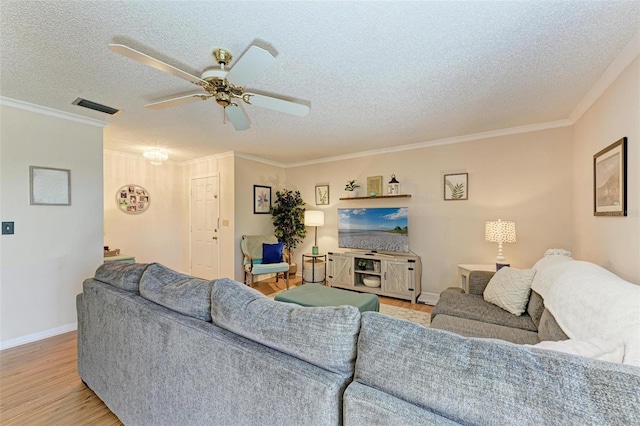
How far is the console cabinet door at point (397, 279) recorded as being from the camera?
3731 millimetres

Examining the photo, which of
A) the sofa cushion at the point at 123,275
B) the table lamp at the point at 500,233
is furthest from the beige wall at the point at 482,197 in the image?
the sofa cushion at the point at 123,275

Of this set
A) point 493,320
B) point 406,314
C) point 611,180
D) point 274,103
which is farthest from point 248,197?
point 611,180

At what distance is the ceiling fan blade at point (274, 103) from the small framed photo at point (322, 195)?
2851 millimetres

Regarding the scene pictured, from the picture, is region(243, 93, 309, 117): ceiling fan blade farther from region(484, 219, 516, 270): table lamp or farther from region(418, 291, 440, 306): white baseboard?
region(418, 291, 440, 306): white baseboard

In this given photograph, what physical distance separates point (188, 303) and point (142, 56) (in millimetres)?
1350

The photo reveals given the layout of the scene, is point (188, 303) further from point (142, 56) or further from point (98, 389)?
point (142, 56)

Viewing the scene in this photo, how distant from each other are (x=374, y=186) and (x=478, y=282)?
7.19ft

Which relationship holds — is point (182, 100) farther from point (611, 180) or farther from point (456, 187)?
point (456, 187)

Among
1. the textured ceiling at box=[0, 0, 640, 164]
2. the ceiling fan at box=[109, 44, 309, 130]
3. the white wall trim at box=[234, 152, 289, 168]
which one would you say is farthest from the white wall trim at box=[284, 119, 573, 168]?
the ceiling fan at box=[109, 44, 309, 130]

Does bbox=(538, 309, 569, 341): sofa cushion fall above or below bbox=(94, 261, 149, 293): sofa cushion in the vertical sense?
below

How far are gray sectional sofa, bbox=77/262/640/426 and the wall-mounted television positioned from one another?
310cm

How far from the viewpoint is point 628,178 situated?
1.79 meters

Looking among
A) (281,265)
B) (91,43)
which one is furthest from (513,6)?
(281,265)

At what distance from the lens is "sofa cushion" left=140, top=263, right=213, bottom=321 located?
4.11 ft
